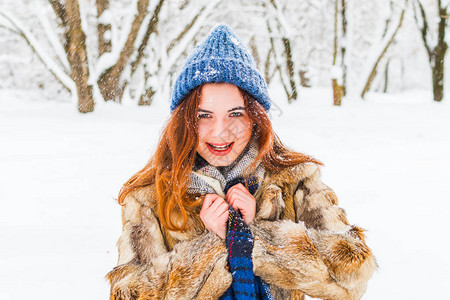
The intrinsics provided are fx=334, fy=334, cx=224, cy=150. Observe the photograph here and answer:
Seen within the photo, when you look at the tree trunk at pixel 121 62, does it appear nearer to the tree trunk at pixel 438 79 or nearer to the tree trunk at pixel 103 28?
the tree trunk at pixel 103 28

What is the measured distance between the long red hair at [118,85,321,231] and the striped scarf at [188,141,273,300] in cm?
4

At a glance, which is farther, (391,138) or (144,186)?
(391,138)

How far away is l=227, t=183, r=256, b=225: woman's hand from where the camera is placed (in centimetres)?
142

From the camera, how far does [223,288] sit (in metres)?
1.32

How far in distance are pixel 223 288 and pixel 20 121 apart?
549 centimetres

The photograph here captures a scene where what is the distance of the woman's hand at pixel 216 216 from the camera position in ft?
4.50

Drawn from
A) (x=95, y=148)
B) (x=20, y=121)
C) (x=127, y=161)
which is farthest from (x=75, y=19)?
(x=127, y=161)

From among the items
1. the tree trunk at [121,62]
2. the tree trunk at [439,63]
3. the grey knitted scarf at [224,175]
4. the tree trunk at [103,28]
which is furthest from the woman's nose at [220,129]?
the tree trunk at [439,63]

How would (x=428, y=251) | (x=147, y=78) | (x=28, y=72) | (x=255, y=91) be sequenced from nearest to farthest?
1. (x=255, y=91)
2. (x=428, y=251)
3. (x=147, y=78)
4. (x=28, y=72)

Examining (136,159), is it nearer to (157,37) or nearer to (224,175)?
(224,175)

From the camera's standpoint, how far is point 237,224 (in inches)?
53.7

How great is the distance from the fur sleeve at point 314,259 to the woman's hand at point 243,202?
0.18 ft

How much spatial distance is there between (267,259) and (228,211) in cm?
24

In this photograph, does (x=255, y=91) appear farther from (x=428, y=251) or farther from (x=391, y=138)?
(x=391, y=138)
